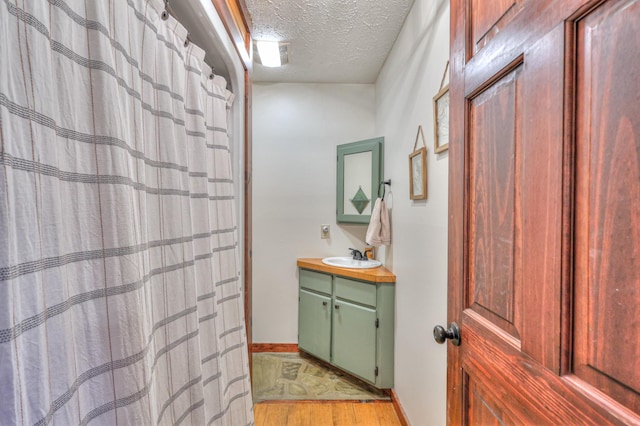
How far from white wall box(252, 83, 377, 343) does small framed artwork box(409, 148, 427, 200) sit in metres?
1.10

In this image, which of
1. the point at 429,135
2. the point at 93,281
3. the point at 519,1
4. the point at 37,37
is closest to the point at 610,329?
the point at 519,1

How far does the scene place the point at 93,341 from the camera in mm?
583

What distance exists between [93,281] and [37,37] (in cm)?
44

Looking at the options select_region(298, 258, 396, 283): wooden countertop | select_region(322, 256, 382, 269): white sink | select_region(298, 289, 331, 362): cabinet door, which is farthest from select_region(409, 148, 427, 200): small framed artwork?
select_region(298, 289, 331, 362): cabinet door

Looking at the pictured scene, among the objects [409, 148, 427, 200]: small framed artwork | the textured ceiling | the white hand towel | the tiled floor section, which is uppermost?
the textured ceiling

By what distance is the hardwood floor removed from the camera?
5.98 feet

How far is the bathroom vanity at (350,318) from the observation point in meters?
2.07

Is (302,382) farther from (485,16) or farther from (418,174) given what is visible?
(485,16)

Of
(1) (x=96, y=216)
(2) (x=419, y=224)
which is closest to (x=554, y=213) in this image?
(1) (x=96, y=216)

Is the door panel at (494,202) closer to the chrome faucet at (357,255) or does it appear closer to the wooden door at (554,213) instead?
the wooden door at (554,213)

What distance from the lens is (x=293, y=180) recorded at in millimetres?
2789

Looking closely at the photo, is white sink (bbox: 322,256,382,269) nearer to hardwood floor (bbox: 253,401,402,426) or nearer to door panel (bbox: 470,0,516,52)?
hardwood floor (bbox: 253,401,402,426)

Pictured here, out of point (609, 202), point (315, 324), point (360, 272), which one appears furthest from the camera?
point (315, 324)

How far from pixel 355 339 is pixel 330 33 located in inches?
86.7
